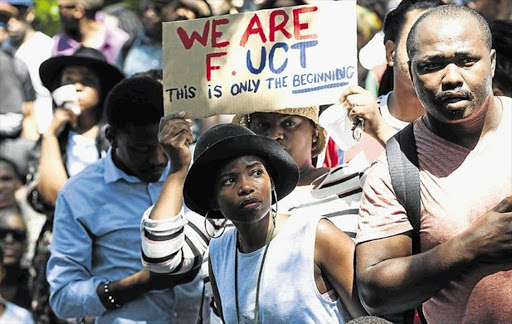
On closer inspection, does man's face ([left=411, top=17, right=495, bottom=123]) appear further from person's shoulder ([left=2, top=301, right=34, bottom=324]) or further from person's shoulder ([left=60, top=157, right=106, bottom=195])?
person's shoulder ([left=2, top=301, right=34, bottom=324])

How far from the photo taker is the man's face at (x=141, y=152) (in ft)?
22.2

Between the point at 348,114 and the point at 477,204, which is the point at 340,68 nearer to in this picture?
the point at 348,114

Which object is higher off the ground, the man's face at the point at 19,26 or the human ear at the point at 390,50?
the man's face at the point at 19,26

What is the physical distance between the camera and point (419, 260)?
445cm

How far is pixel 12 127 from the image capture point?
9.98 meters

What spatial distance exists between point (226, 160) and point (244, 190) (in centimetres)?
20

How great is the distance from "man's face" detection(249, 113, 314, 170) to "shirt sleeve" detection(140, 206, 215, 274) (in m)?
0.48

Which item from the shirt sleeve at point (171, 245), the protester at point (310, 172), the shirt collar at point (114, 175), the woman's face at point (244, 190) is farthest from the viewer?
the shirt collar at point (114, 175)

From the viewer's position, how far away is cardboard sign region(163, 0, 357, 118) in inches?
224

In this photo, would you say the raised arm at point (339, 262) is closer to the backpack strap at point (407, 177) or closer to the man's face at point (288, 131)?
the backpack strap at point (407, 177)

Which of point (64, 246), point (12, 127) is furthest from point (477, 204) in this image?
point (12, 127)

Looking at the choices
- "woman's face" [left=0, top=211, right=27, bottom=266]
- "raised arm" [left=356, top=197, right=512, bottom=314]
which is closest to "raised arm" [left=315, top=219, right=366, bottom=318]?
"raised arm" [left=356, top=197, right=512, bottom=314]

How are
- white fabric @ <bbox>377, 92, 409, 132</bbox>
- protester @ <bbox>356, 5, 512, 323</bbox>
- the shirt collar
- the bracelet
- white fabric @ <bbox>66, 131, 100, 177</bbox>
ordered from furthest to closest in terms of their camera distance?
white fabric @ <bbox>66, 131, 100, 177</bbox>
the shirt collar
the bracelet
white fabric @ <bbox>377, 92, 409, 132</bbox>
protester @ <bbox>356, 5, 512, 323</bbox>

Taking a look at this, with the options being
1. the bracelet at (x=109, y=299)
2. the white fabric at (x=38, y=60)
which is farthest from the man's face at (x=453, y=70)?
the white fabric at (x=38, y=60)
